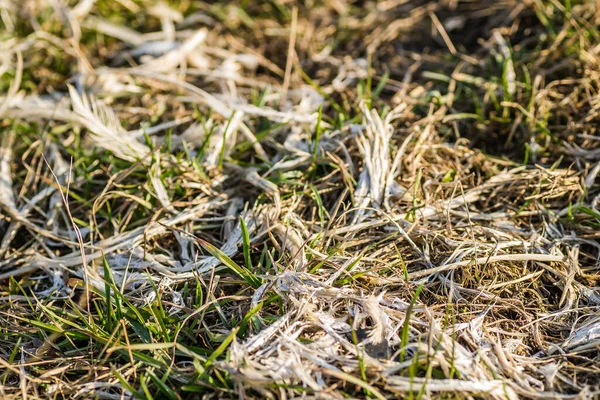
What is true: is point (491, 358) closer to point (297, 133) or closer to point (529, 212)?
point (529, 212)

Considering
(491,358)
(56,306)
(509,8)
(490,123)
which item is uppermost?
(509,8)

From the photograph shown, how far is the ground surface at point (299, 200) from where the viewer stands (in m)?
1.61

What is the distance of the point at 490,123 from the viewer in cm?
243

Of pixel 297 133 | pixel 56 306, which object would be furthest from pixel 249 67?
pixel 56 306

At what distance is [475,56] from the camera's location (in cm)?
279

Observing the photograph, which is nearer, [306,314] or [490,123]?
[306,314]

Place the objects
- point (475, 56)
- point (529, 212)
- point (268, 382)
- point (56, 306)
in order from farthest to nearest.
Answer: point (475, 56) < point (529, 212) < point (56, 306) < point (268, 382)

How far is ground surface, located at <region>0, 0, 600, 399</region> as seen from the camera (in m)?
1.61

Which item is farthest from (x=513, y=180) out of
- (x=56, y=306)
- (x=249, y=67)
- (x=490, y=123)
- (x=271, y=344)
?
(x=56, y=306)

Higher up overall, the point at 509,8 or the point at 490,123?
the point at 509,8

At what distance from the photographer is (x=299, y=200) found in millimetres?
2129

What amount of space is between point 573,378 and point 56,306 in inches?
60.4

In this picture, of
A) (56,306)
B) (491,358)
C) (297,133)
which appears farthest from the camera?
(297,133)

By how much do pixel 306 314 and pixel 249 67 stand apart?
1.57m
